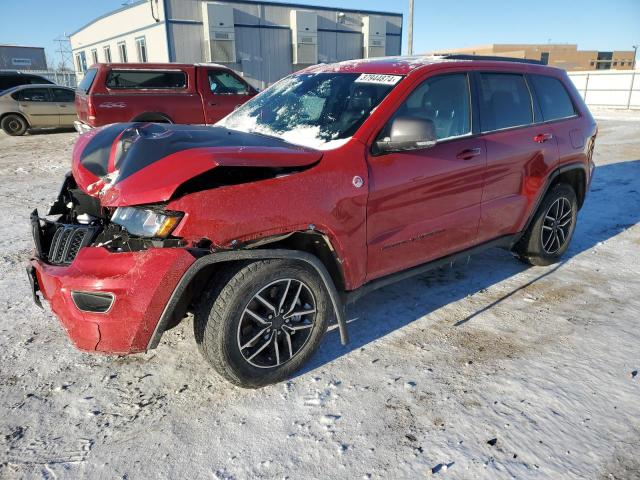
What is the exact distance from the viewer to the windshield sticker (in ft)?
10.4

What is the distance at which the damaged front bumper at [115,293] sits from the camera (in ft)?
7.42

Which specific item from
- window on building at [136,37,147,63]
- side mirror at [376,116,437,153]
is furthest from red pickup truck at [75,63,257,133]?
window on building at [136,37,147,63]

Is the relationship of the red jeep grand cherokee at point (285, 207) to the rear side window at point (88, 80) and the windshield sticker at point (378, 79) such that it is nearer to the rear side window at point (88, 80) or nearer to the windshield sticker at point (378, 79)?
the windshield sticker at point (378, 79)

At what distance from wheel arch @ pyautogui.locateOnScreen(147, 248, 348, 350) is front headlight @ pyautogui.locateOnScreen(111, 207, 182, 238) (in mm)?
227

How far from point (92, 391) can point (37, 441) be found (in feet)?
1.33

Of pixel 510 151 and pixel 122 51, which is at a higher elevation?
pixel 122 51

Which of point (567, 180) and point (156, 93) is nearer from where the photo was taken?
point (567, 180)

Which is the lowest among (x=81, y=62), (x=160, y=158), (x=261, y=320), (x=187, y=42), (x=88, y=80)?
(x=261, y=320)

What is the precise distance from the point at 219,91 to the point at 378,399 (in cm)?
940

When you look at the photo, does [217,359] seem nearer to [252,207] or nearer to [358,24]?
[252,207]

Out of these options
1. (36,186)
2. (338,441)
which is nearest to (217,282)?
(338,441)

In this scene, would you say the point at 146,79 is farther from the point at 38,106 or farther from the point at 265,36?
the point at 265,36

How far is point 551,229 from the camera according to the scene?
14.7 ft

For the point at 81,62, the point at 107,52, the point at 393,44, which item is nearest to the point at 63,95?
the point at 107,52
